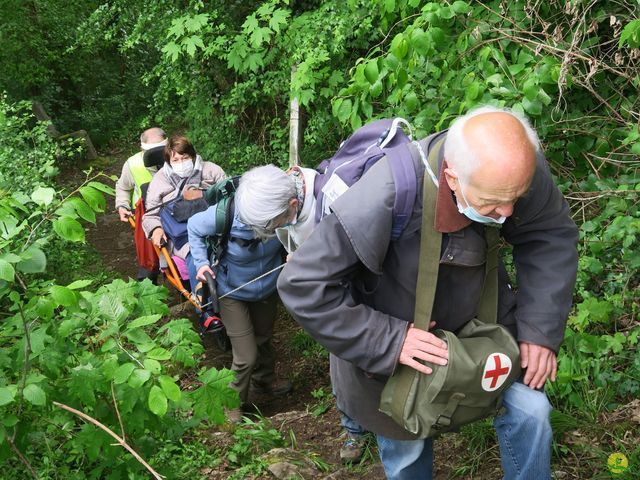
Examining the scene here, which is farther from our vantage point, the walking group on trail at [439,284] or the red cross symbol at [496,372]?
the red cross symbol at [496,372]

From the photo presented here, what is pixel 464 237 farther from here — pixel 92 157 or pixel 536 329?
pixel 92 157

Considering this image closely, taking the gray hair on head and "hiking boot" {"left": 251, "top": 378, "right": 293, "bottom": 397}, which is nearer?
the gray hair on head

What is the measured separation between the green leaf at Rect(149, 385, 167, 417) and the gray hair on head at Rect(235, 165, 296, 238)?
122 cm

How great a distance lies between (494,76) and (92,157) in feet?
39.2

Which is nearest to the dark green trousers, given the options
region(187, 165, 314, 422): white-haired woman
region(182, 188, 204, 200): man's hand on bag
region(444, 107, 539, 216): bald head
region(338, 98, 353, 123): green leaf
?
region(187, 165, 314, 422): white-haired woman

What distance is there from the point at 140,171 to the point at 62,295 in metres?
4.02

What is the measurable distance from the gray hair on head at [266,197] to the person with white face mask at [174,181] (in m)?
2.04

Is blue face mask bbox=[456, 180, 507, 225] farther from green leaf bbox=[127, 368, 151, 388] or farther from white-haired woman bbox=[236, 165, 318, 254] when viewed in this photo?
white-haired woman bbox=[236, 165, 318, 254]

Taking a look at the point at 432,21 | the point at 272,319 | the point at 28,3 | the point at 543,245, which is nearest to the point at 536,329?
the point at 543,245

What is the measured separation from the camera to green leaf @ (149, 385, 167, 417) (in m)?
2.33

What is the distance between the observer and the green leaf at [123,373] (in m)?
2.35

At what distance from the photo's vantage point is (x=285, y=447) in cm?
402

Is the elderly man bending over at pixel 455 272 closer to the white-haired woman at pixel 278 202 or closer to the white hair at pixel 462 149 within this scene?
the white hair at pixel 462 149

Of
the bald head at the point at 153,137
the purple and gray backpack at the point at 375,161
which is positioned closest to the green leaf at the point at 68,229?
the purple and gray backpack at the point at 375,161
